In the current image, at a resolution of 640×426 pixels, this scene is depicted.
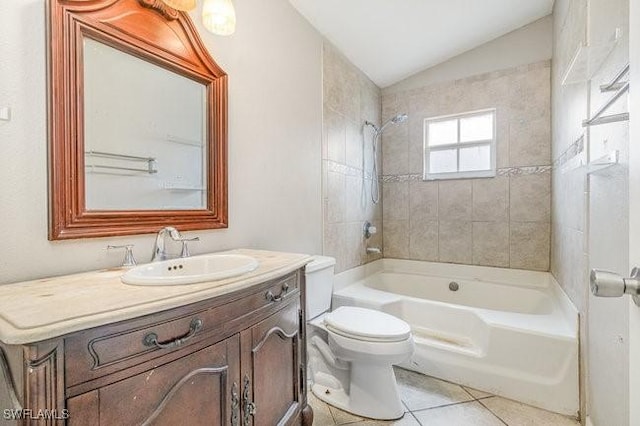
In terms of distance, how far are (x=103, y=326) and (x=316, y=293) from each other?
135cm

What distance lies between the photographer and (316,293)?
193cm

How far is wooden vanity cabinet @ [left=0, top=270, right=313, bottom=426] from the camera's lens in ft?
2.07

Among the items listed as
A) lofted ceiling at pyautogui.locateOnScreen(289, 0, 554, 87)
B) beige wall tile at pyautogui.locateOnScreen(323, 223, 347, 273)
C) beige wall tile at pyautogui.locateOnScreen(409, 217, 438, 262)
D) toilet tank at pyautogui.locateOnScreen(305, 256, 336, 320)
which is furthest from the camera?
beige wall tile at pyautogui.locateOnScreen(409, 217, 438, 262)

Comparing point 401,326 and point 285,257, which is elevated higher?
point 285,257

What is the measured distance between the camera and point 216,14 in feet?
4.44

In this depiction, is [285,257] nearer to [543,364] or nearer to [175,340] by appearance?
[175,340]

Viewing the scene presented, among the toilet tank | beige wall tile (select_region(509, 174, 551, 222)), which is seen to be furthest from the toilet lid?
beige wall tile (select_region(509, 174, 551, 222))

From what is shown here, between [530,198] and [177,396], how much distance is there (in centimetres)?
291

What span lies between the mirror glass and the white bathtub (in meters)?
1.46

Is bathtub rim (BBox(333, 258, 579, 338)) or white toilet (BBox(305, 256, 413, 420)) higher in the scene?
bathtub rim (BBox(333, 258, 579, 338))

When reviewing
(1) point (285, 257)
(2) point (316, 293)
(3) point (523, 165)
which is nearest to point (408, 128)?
(3) point (523, 165)

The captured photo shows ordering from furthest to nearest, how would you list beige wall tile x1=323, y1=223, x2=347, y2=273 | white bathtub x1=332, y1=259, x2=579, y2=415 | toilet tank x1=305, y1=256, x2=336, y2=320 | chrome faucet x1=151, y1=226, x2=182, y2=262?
beige wall tile x1=323, y1=223, x2=347, y2=273
toilet tank x1=305, y1=256, x2=336, y2=320
white bathtub x1=332, y1=259, x2=579, y2=415
chrome faucet x1=151, y1=226, x2=182, y2=262

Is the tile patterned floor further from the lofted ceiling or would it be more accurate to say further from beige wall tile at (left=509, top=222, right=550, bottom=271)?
the lofted ceiling

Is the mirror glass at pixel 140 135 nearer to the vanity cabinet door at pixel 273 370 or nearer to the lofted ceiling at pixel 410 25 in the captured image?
the vanity cabinet door at pixel 273 370
